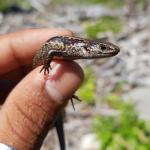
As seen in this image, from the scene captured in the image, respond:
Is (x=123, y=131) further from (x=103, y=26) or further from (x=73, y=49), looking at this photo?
(x=103, y=26)

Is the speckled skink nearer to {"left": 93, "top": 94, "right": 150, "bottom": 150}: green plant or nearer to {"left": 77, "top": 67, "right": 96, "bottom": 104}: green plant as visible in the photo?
{"left": 93, "top": 94, "right": 150, "bottom": 150}: green plant

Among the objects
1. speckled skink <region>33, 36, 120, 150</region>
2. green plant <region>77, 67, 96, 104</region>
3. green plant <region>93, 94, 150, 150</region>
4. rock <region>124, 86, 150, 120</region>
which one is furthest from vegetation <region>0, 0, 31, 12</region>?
speckled skink <region>33, 36, 120, 150</region>

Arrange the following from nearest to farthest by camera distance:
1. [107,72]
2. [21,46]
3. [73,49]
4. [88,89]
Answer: [73,49] → [21,46] → [88,89] → [107,72]

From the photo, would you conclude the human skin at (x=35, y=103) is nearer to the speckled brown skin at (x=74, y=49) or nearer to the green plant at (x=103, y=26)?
the speckled brown skin at (x=74, y=49)

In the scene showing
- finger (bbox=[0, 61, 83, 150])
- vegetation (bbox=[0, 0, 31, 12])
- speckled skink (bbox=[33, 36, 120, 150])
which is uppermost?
speckled skink (bbox=[33, 36, 120, 150])

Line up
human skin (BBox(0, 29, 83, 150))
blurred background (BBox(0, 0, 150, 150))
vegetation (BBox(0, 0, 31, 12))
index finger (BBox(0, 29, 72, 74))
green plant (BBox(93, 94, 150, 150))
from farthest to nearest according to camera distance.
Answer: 1. vegetation (BBox(0, 0, 31, 12))
2. blurred background (BBox(0, 0, 150, 150))
3. green plant (BBox(93, 94, 150, 150))
4. index finger (BBox(0, 29, 72, 74))
5. human skin (BBox(0, 29, 83, 150))

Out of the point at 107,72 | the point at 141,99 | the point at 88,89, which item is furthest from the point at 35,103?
the point at 107,72

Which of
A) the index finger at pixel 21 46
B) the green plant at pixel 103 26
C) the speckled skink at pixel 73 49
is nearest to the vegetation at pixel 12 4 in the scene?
the green plant at pixel 103 26
